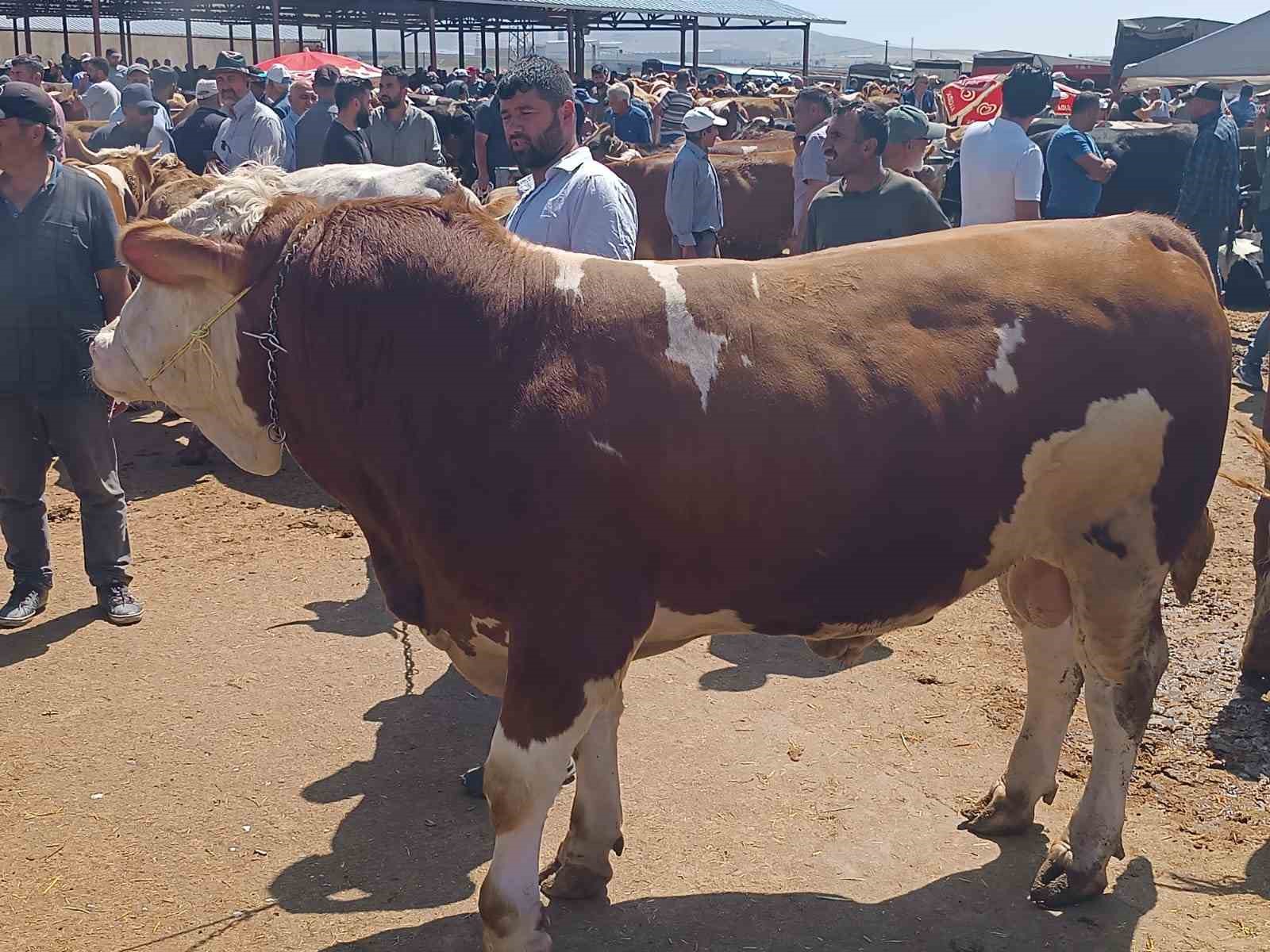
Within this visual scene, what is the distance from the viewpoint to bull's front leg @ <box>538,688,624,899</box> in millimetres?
3590

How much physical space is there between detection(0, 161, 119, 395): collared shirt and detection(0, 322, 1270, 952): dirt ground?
1.17m

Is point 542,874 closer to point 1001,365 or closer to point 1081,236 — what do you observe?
point 1001,365

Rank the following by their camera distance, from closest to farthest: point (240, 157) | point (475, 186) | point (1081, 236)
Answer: point (1081, 236) → point (240, 157) → point (475, 186)

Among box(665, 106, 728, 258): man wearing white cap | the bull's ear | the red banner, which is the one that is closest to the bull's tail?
the bull's ear

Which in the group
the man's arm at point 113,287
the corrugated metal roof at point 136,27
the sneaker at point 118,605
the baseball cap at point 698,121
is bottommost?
the sneaker at point 118,605

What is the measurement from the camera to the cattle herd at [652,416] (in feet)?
9.56

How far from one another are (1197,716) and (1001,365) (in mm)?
2354

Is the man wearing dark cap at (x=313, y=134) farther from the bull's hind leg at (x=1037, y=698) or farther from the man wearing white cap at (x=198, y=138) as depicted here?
the bull's hind leg at (x=1037, y=698)

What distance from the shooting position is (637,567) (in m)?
2.93

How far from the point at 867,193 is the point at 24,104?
3.70 m

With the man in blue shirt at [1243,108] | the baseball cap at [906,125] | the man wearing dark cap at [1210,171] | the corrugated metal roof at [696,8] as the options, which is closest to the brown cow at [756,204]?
the man wearing dark cap at [1210,171]

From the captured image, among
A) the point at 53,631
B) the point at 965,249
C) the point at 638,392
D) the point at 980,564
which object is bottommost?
the point at 53,631

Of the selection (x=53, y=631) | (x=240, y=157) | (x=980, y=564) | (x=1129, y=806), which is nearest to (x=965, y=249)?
(x=980, y=564)

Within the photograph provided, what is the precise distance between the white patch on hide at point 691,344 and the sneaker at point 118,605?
3701 mm
